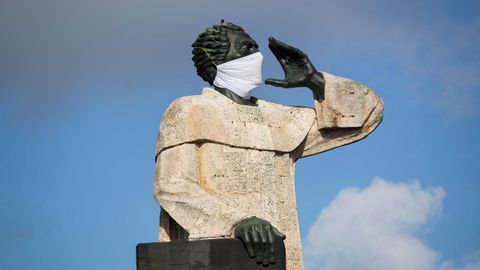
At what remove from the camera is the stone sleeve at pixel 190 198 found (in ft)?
37.3

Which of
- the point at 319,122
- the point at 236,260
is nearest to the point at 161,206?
the point at 236,260

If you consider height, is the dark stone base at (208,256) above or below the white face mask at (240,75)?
below

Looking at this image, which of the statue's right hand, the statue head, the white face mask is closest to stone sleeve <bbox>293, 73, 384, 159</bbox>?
the white face mask

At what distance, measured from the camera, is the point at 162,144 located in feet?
39.6

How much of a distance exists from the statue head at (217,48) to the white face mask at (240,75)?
61 millimetres

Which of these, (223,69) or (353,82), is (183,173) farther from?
(353,82)

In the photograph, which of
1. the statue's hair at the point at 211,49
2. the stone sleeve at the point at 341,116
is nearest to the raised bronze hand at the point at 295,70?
the stone sleeve at the point at 341,116

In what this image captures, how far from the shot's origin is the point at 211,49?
1239 centimetres

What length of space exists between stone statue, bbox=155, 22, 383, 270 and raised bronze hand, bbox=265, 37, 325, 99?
0.04ft

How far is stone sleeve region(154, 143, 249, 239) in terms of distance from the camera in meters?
11.4

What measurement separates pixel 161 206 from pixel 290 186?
147cm

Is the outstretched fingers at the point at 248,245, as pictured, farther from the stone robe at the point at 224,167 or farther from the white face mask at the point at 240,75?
the white face mask at the point at 240,75

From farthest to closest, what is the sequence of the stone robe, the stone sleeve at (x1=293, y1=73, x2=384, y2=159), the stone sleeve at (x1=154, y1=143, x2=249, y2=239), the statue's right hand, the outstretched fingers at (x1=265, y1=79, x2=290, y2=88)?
the stone sleeve at (x1=293, y1=73, x2=384, y2=159) < the outstretched fingers at (x1=265, y1=79, x2=290, y2=88) < the stone robe < the stone sleeve at (x1=154, y1=143, x2=249, y2=239) < the statue's right hand

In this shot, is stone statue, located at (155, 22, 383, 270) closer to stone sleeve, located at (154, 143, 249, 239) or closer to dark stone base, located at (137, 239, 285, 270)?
stone sleeve, located at (154, 143, 249, 239)
